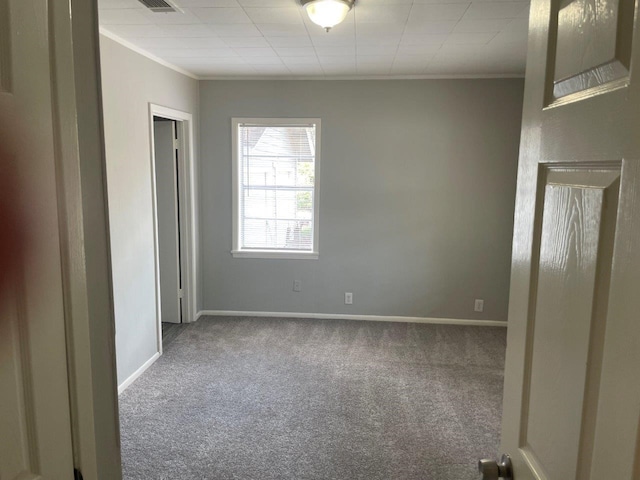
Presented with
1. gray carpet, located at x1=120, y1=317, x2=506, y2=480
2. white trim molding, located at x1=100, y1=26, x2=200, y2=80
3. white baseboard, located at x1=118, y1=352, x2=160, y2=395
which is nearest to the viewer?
gray carpet, located at x1=120, y1=317, x2=506, y2=480

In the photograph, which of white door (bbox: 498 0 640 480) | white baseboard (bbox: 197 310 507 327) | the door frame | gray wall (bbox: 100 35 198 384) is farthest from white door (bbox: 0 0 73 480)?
white baseboard (bbox: 197 310 507 327)

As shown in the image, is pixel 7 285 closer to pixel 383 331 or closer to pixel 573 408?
pixel 573 408

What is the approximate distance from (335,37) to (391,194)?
1890 mm

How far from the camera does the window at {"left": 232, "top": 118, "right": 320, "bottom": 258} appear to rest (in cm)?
471

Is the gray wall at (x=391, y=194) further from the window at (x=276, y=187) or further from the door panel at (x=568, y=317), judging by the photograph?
the door panel at (x=568, y=317)

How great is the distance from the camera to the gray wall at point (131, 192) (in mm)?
3139

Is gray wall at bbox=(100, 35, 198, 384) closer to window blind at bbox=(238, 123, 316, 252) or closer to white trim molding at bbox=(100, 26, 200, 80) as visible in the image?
white trim molding at bbox=(100, 26, 200, 80)

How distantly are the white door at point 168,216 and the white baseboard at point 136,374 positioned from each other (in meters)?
0.90

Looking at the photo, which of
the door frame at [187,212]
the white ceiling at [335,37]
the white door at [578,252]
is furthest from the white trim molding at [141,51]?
the white door at [578,252]

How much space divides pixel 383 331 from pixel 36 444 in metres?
4.03

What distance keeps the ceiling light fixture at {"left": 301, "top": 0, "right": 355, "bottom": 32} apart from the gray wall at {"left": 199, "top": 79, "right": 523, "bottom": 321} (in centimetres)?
210

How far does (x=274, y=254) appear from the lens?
4.86 m

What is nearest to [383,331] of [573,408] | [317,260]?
[317,260]

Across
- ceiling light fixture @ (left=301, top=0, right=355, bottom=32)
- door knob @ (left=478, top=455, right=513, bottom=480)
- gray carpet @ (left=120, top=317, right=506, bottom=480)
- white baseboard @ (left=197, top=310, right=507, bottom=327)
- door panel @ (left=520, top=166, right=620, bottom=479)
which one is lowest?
gray carpet @ (left=120, top=317, right=506, bottom=480)
